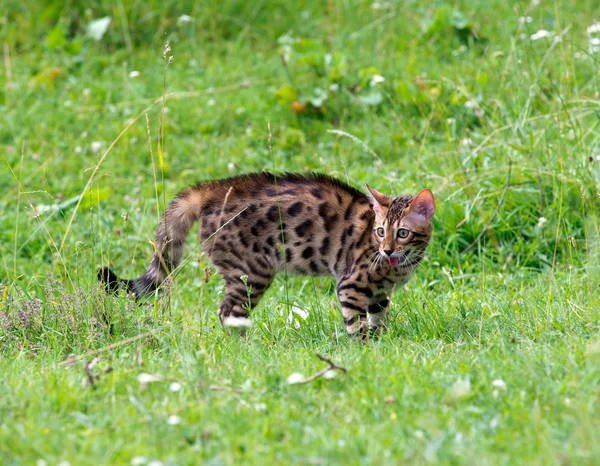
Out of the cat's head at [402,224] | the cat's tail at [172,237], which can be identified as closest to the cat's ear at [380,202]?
the cat's head at [402,224]

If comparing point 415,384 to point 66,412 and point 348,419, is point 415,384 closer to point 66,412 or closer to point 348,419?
point 348,419

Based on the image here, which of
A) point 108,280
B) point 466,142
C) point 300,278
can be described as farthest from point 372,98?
point 108,280

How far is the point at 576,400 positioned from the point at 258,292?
2820 millimetres

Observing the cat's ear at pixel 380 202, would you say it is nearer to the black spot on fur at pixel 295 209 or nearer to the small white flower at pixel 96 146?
the black spot on fur at pixel 295 209

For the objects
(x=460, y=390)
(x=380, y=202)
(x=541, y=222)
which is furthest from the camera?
(x=541, y=222)

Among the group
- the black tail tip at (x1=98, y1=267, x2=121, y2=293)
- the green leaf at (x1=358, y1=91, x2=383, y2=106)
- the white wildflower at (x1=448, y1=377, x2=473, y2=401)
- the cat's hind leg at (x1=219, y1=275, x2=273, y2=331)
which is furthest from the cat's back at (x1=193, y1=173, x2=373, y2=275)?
the green leaf at (x1=358, y1=91, x2=383, y2=106)

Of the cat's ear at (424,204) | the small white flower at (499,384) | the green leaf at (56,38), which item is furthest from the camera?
the green leaf at (56,38)

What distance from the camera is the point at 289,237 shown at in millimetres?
6234

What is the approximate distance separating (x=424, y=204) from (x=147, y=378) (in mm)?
A: 2491

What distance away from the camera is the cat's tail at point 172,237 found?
240 inches

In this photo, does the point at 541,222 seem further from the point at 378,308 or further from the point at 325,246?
the point at 325,246

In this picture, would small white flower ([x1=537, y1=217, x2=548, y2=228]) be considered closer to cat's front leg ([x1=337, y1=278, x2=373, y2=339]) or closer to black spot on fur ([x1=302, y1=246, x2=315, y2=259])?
cat's front leg ([x1=337, y1=278, x2=373, y2=339])

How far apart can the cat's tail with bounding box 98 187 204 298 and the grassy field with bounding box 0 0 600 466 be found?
0.16m

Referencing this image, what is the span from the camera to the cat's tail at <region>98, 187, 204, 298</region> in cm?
609
